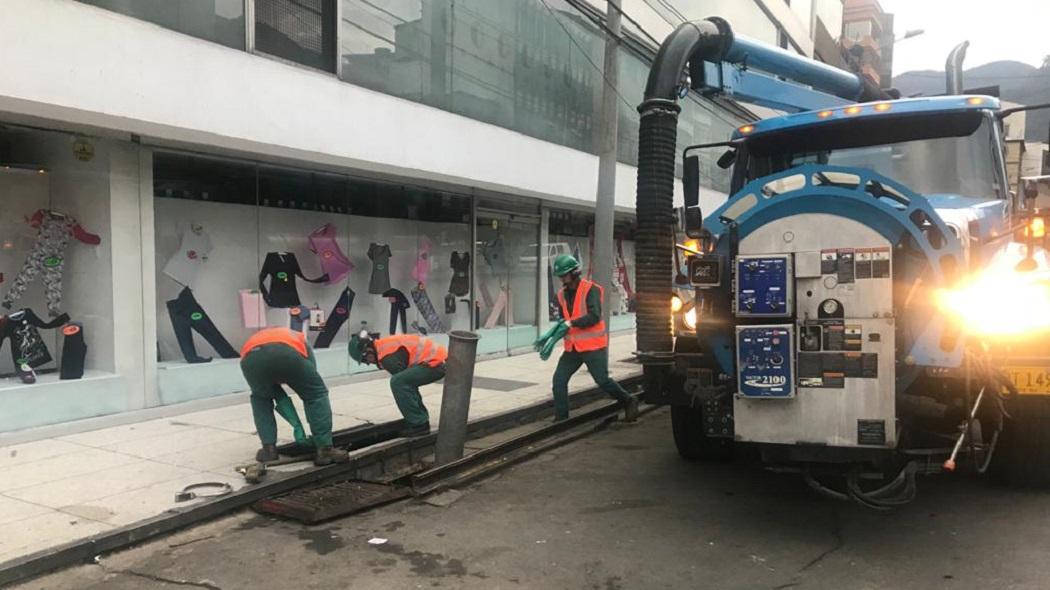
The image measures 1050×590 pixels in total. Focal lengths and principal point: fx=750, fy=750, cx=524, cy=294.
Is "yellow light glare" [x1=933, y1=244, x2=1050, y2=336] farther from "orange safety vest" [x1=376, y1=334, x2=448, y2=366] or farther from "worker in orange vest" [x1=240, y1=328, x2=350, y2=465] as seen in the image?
"worker in orange vest" [x1=240, y1=328, x2=350, y2=465]

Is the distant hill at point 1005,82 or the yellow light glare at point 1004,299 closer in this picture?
the yellow light glare at point 1004,299

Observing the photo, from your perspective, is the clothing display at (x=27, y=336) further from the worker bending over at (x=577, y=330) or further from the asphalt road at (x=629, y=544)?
A: the worker bending over at (x=577, y=330)

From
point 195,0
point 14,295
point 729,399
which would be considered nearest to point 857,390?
point 729,399

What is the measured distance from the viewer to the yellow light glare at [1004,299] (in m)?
4.21

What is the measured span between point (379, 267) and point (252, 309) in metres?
2.19

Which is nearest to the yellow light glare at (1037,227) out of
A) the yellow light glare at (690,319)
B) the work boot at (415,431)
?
the yellow light glare at (690,319)

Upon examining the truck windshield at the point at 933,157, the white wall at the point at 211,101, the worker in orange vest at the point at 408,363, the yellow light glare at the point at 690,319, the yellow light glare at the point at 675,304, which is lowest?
the worker in orange vest at the point at 408,363

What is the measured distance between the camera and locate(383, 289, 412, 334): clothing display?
11281 millimetres

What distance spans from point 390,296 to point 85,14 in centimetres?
568

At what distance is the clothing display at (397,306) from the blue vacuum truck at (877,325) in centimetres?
653

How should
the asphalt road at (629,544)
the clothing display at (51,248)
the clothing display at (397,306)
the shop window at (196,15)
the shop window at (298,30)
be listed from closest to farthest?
the asphalt road at (629,544) < the shop window at (196,15) < the clothing display at (51,248) < the shop window at (298,30) < the clothing display at (397,306)

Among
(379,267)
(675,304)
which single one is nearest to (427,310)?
(379,267)

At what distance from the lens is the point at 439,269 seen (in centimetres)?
1221

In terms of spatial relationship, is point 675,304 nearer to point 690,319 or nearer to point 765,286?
point 690,319
